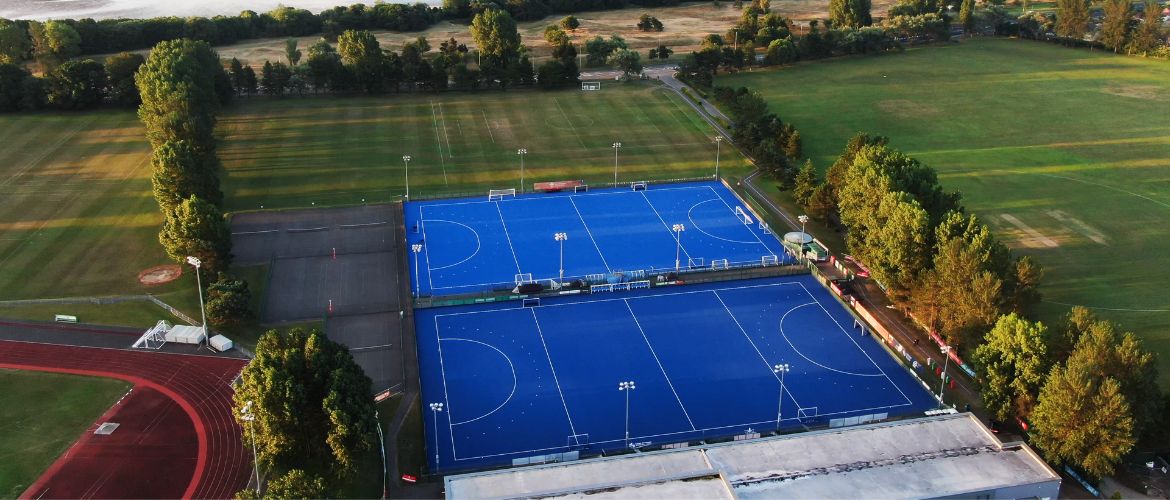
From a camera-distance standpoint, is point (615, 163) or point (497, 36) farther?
point (497, 36)

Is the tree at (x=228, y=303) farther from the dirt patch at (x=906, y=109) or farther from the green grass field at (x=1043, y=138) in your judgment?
the dirt patch at (x=906, y=109)

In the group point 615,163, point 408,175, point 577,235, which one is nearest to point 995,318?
point 577,235

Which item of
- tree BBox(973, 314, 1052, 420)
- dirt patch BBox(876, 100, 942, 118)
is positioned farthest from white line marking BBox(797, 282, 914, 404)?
dirt patch BBox(876, 100, 942, 118)

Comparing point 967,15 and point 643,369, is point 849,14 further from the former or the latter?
point 643,369

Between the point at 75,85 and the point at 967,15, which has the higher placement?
the point at 967,15

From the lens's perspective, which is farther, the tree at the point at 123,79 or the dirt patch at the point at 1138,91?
the dirt patch at the point at 1138,91

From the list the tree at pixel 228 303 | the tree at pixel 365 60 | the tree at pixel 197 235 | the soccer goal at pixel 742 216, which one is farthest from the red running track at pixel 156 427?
the tree at pixel 365 60
